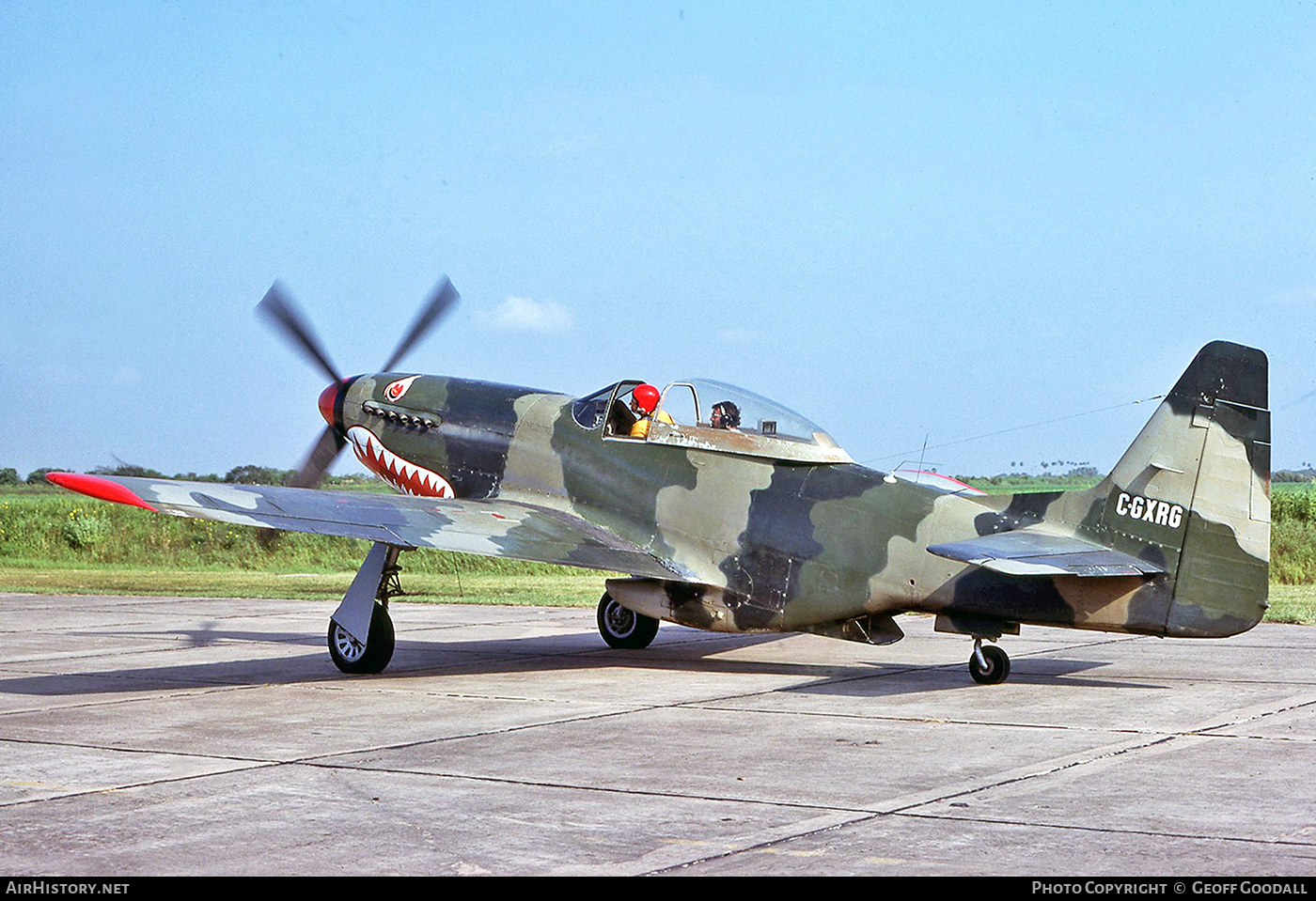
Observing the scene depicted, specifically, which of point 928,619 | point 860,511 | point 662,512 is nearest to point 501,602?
point 928,619

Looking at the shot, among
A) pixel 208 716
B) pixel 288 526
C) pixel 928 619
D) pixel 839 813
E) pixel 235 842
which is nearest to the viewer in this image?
pixel 235 842

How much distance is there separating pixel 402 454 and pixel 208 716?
16.3 ft

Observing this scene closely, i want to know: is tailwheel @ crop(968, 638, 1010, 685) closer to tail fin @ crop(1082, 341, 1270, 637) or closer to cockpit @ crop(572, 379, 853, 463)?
tail fin @ crop(1082, 341, 1270, 637)

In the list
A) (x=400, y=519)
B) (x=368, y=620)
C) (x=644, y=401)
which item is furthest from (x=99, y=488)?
(x=644, y=401)

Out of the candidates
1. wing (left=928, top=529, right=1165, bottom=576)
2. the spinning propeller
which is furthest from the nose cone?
wing (left=928, top=529, right=1165, bottom=576)

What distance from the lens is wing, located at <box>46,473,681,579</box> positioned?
1127 cm

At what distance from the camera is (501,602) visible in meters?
21.9

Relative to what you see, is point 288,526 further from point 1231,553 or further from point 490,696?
point 1231,553

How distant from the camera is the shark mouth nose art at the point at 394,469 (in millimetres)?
14914

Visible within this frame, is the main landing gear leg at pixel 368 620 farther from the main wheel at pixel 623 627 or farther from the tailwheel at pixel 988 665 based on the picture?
the tailwheel at pixel 988 665

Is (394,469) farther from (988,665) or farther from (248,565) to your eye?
(248,565)

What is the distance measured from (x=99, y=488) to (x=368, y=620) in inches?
118

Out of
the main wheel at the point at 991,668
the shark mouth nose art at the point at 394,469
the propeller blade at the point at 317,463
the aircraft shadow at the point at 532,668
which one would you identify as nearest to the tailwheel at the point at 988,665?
the main wheel at the point at 991,668

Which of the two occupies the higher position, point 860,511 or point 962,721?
point 860,511
